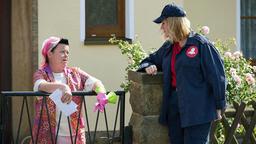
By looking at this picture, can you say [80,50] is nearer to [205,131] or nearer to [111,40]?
[111,40]

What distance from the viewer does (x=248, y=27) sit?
10680 millimetres

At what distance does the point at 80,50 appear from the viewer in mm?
8438

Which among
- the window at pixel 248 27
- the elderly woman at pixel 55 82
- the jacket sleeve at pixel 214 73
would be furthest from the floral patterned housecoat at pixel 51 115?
the window at pixel 248 27

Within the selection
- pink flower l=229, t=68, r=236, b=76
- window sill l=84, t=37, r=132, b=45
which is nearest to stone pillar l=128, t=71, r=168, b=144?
pink flower l=229, t=68, r=236, b=76

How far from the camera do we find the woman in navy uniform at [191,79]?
5.05 metres

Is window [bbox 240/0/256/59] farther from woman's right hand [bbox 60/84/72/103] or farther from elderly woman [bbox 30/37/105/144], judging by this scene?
woman's right hand [bbox 60/84/72/103]

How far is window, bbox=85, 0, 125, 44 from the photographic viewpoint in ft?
28.3

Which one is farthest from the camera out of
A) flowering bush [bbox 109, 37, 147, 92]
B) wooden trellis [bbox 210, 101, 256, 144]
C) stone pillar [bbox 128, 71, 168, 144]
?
flowering bush [bbox 109, 37, 147, 92]

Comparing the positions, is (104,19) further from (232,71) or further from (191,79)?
(191,79)

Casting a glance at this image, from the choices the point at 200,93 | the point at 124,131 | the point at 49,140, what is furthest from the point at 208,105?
the point at 49,140

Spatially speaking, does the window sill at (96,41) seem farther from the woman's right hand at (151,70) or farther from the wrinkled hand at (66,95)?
the wrinkled hand at (66,95)

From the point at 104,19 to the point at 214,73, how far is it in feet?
12.8

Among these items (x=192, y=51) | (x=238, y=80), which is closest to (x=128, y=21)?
(x=238, y=80)

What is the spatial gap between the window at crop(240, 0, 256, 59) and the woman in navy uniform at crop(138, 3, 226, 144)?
561 cm
